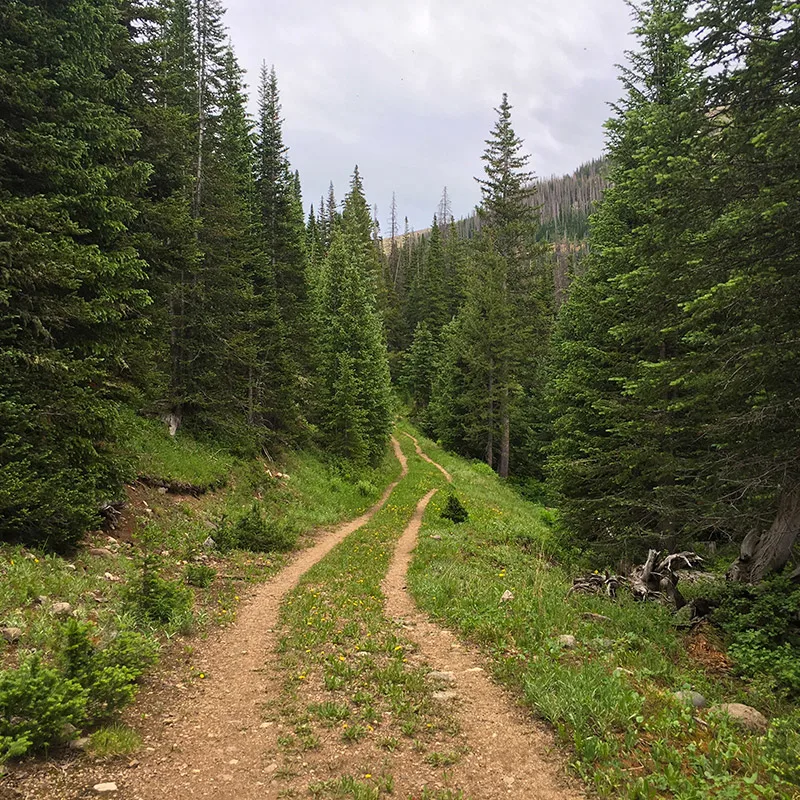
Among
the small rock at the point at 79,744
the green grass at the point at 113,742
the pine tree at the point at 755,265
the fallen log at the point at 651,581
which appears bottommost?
the fallen log at the point at 651,581

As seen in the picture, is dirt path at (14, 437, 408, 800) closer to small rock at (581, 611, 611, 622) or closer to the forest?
the forest

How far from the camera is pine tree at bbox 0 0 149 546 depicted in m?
8.52

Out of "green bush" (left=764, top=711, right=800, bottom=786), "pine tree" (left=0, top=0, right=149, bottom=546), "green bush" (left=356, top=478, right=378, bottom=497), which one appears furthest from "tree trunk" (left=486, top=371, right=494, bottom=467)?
"green bush" (left=764, top=711, right=800, bottom=786)

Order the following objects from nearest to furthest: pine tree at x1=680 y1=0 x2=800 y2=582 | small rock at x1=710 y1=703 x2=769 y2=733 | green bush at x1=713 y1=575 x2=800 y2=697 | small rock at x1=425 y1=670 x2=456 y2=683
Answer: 1. small rock at x1=710 y1=703 x2=769 y2=733
2. small rock at x1=425 y1=670 x2=456 y2=683
3. green bush at x1=713 y1=575 x2=800 y2=697
4. pine tree at x1=680 y1=0 x2=800 y2=582

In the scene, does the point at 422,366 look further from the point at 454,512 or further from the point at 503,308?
the point at 454,512

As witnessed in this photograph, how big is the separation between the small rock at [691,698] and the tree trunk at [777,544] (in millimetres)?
3961

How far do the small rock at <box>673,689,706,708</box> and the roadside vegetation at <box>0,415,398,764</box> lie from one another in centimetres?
595

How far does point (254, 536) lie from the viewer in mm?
14453

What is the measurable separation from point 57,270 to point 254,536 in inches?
342

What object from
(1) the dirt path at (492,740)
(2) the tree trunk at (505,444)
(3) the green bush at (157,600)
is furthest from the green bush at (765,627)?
(2) the tree trunk at (505,444)

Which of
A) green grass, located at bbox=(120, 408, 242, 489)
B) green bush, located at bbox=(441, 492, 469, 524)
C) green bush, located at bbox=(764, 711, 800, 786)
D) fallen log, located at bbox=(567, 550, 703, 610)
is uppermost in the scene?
green grass, located at bbox=(120, 408, 242, 489)

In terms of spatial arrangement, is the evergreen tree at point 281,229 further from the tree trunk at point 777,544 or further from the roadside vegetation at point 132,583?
the tree trunk at point 777,544

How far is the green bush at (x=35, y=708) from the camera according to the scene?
4.22 metres

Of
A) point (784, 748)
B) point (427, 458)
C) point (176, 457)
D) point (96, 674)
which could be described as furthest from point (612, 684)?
point (427, 458)
